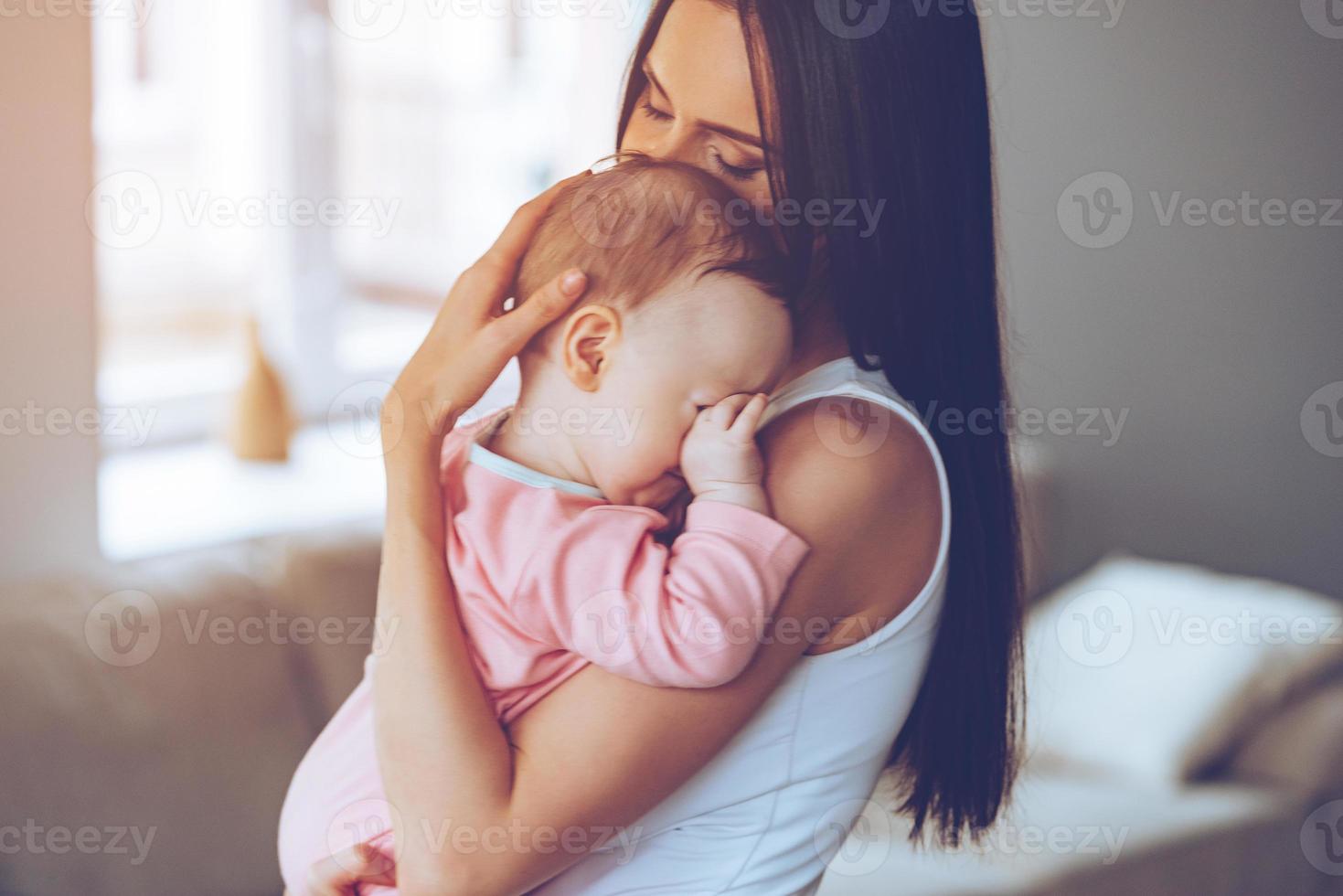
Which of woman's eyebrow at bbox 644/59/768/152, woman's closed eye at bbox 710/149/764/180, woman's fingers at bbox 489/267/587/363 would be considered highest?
woman's eyebrow at bbox 644/59/768/152

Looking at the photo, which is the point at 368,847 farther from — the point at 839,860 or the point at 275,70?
the point at 275,70

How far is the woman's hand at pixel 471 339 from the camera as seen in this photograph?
75 cm

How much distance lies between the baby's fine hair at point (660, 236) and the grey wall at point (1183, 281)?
6.55 ft

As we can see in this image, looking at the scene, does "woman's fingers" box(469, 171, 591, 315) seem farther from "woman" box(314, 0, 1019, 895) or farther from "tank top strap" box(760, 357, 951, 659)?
"tank top strap" box(760, 357, 951, 659)

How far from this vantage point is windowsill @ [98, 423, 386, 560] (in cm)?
214

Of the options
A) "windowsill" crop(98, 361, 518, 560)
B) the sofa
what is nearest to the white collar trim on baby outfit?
the sofa

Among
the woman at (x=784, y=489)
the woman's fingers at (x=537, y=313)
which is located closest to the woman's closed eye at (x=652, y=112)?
the woman at (x=784, y=489)

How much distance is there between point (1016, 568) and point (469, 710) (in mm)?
411

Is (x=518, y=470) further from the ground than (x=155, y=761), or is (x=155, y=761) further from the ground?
(x=518, y=470)

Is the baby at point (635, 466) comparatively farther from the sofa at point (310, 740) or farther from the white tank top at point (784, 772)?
the sofa at point (310, 740)

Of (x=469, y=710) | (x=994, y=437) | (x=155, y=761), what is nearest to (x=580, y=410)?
(x=469, y=710)

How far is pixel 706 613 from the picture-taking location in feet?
2.27

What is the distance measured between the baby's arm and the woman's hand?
100 millimetres

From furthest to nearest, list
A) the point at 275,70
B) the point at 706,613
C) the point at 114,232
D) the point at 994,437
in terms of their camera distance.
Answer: the point at 275,70 < the point at 114,232 < the point at 994,437 < the point at 706,613
